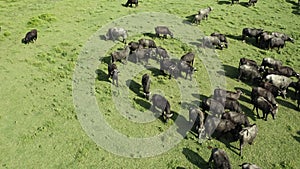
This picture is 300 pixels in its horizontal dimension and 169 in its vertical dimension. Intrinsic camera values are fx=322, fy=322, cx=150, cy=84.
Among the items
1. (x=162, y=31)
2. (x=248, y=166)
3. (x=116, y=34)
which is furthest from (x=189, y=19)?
(x=248, y=166)

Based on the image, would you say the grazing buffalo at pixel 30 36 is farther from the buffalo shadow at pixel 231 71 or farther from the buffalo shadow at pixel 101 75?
the buffalo shadow at pixel 231 71

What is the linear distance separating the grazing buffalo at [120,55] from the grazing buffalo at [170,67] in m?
2.57

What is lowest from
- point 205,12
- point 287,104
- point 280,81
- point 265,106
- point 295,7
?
point 287,104

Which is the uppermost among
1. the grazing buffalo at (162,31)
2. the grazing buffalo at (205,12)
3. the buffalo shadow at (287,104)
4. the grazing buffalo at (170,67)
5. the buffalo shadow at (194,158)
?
the grazing buffalo at (205,12)

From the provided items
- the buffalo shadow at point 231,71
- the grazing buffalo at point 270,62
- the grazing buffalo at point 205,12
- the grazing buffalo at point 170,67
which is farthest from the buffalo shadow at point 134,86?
the grazing buffalo at point 205,12

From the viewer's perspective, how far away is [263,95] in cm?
1770

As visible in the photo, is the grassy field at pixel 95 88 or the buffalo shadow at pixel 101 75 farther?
the buffalo shadow at pixel 101 75

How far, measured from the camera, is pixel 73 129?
16.1m

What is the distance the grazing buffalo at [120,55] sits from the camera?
20.9 metres

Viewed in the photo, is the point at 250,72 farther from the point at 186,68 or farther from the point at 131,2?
the point at 131,2

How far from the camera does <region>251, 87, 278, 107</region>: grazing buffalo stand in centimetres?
1756

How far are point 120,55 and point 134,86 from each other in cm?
288

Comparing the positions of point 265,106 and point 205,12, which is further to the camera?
point 205,12

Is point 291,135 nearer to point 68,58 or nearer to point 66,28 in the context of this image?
point 68,58
